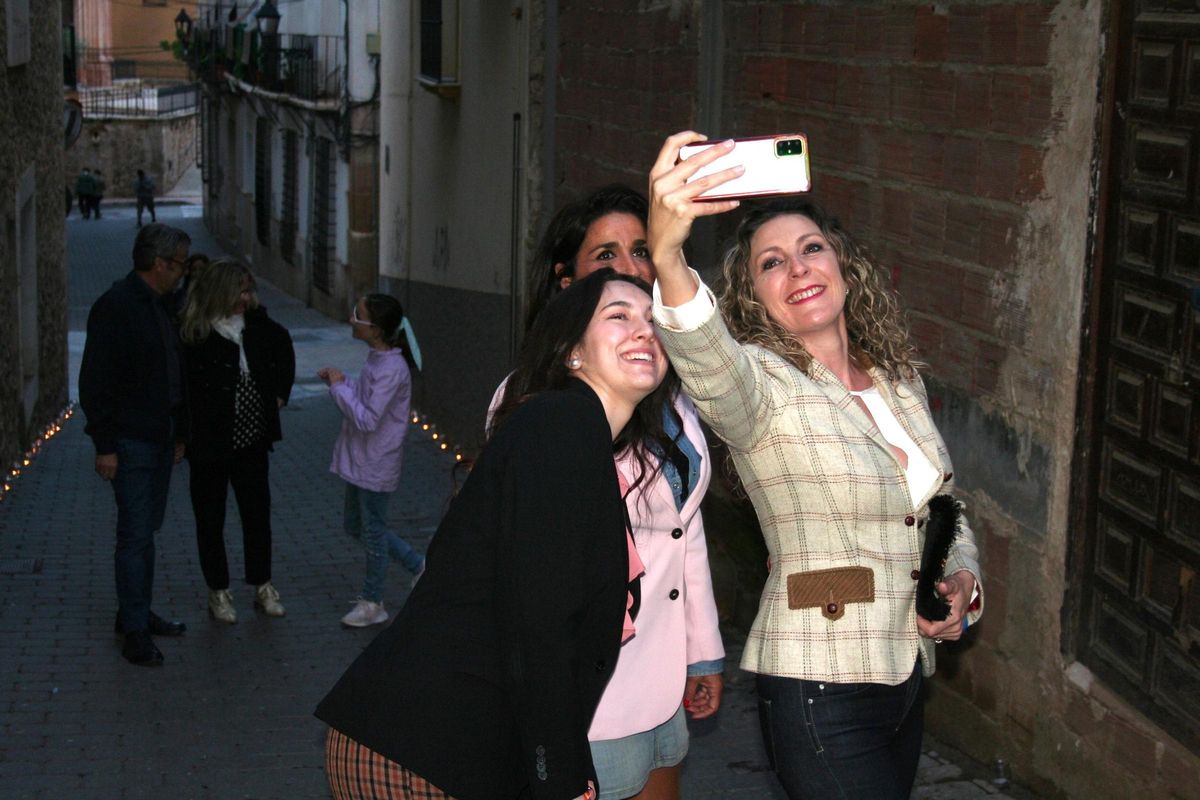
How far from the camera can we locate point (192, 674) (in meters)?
6.70

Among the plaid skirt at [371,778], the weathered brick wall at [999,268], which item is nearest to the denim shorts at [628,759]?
the plaid skirt at [371,778]

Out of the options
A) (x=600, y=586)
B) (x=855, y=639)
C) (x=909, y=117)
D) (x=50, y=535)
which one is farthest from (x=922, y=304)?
(x=50, y=535)

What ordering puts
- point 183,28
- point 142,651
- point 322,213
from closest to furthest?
point 142,651
point 322,213
point 183,28

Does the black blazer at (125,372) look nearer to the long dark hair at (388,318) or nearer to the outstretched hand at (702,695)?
the long dark hair at (388,318)

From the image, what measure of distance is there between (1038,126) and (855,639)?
220cm

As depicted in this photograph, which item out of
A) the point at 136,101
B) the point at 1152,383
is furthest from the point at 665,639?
the point at 136,101

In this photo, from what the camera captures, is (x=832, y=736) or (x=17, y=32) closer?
(x=832, y=736)

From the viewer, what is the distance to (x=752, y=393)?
3066mm

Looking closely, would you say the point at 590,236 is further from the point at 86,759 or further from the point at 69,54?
the point at 69,54

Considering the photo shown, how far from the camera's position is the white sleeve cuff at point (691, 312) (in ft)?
9.36

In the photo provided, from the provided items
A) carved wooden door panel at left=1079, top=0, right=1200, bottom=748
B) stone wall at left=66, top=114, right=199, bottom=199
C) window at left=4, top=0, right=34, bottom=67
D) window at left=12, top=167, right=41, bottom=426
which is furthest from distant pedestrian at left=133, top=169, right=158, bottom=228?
carved wooden door panel at left=1079, top=0, right=1200, bottom=748

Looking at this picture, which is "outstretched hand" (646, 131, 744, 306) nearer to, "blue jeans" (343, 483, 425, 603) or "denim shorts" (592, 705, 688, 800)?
"denim shorts" (592, 705, 688, 800)

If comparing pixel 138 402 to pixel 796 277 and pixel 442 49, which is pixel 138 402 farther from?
pixel 442 49

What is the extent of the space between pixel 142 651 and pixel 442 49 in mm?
7076
